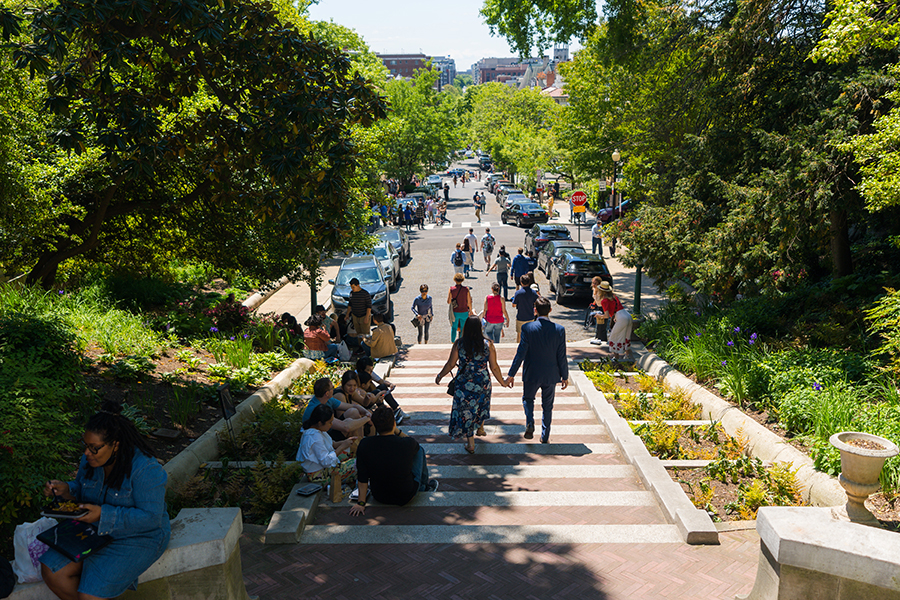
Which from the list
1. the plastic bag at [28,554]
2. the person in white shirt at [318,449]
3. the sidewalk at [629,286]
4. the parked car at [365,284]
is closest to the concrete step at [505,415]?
the person in white shirt at [318,449]

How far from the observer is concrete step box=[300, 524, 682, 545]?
551cm

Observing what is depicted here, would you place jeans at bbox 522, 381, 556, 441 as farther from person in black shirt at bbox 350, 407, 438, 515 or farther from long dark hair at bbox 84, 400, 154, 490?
long dark hair at bbox 84, 400, 154, 490

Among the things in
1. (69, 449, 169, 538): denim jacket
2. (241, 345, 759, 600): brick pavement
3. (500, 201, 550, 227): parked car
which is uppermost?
(500, 201, 550, 227): parked car

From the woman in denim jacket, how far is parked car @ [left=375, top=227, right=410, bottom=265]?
22.7 meters

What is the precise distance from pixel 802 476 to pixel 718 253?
5.77 m

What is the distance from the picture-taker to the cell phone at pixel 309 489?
241 inches

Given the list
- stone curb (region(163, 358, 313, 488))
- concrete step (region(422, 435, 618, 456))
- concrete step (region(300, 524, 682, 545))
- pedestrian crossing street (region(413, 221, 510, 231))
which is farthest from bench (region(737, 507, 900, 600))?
pedestrian crossing street (region(413, 221, 510, 231))

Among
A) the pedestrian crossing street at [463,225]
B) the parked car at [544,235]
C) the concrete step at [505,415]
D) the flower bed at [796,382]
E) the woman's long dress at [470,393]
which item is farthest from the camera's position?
the pedestrian crossing street at [463,225]

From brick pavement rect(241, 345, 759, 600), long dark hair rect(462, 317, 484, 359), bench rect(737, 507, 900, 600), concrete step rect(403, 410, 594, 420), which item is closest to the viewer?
bench rect(737, 507, 900, 600)

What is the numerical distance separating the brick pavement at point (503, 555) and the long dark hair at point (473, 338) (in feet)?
4.53

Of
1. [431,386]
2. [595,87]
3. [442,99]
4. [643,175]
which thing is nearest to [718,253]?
[431,386]

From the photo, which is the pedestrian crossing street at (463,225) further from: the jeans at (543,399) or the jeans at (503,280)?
the jeans at (543,399)

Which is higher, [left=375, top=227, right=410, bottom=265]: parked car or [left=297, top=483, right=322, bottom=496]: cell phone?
[left=375, top=227, right=410, bottom=265]: parked car

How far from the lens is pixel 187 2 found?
7.55 m
